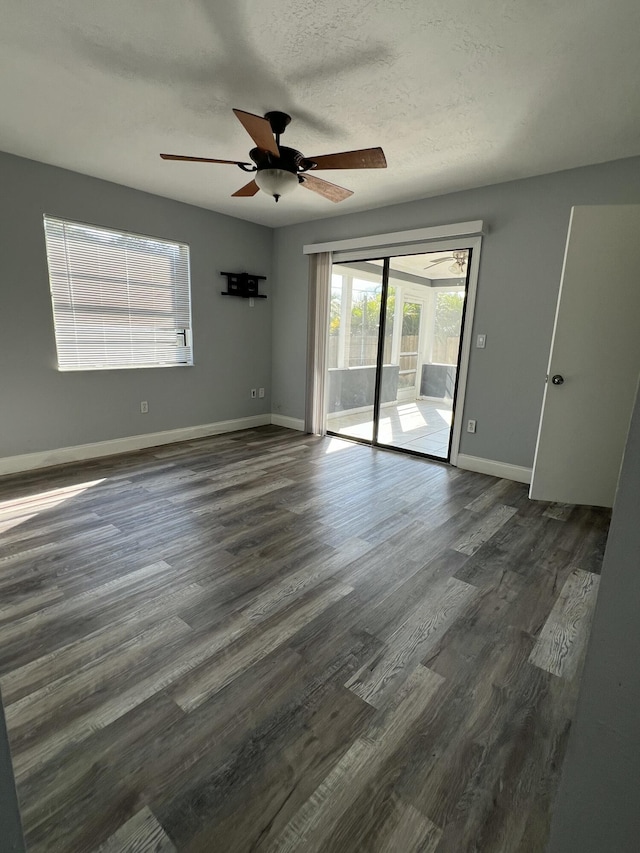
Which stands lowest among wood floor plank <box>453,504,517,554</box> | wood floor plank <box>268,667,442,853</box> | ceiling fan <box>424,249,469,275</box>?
wood floor plank <box>268,667,442,853</box>

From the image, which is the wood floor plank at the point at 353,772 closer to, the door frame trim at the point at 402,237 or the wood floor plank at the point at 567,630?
the wood floor plank at the point at 567,630

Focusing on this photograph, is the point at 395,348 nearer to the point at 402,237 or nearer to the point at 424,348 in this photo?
the point at 424,348

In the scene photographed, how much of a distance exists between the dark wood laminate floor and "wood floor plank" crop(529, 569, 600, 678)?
0.01 m

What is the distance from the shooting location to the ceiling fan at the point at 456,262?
420 cm

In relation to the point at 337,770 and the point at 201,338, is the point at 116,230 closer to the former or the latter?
the point at 201,338

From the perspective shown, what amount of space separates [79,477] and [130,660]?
2368 millimetres

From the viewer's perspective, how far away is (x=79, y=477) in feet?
11.4

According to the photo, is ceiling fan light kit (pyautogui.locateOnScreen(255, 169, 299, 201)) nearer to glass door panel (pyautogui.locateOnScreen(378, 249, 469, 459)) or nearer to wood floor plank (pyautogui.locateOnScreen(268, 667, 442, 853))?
glass door panel (pyautogui.locateOnScreen(378, 249, 469, 459))

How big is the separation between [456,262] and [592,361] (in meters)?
2.02

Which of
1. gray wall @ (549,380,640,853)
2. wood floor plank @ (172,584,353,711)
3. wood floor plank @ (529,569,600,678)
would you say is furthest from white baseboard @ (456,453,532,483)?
gray wall @ (549,380,640,853)

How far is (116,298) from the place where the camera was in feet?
12.9

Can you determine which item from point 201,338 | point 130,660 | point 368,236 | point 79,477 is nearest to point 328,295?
point 368,236

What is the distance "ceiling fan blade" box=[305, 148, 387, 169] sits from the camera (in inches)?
86.7

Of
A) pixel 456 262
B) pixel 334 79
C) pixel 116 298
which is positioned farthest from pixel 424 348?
pixel 116 298
